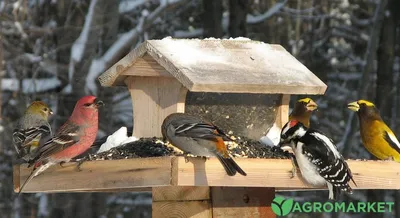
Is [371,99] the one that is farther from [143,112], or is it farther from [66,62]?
[143,112]

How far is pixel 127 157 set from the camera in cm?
545

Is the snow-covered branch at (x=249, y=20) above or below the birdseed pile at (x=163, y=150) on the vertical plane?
below

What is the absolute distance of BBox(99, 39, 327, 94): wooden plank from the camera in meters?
5.42

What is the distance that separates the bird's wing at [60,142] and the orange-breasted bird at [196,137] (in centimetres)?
64

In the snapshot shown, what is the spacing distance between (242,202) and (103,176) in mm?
870

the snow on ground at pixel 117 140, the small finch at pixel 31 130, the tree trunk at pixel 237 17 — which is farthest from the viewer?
the tree trunk at pixel 237 17

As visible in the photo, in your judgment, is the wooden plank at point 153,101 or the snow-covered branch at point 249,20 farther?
the snow-covered branch at point 249,20

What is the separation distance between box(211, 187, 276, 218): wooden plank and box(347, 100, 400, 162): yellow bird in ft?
6.31

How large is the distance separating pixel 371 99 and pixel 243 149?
23.1ft

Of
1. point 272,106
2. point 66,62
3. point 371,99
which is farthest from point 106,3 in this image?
point 272,106

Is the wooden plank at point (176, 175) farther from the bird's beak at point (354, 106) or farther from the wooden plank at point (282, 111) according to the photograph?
the bird's beak at point (354, 106)

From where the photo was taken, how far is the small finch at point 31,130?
268 inches

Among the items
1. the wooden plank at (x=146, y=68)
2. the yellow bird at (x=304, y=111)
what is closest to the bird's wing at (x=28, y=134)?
the wooden plank at (x=146, y=68)

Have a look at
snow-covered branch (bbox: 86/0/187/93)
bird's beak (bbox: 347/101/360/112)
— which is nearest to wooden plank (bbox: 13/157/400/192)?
bird's beak (bbox: 347/101/360/112)
